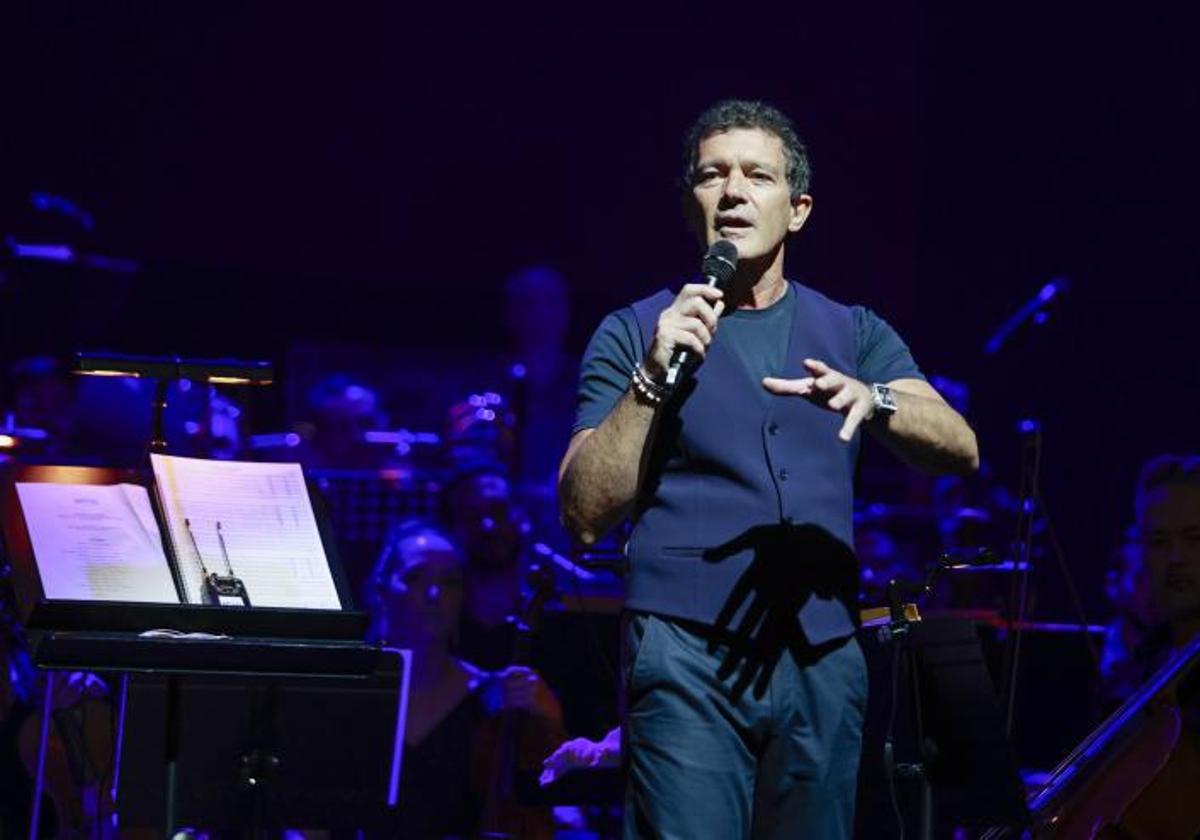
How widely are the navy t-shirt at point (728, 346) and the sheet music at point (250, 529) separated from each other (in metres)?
0.86

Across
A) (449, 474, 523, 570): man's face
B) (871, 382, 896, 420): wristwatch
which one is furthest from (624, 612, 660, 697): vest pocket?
(449, 474, 523, 570): man's face

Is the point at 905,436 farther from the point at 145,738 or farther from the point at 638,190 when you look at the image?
the point at 638,190

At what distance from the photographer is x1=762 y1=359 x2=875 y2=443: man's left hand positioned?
8.20ft

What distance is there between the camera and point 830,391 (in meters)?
2.53

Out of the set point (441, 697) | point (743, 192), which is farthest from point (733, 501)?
point (441, 697)

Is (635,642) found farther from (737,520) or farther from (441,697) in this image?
(441,697)


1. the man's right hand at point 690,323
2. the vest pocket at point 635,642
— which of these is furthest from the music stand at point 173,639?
the man's right hand at point 690,323

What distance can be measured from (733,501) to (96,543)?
1.37 meters

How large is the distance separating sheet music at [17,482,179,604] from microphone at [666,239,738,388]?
1.27 metres

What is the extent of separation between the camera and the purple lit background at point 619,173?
836 cm

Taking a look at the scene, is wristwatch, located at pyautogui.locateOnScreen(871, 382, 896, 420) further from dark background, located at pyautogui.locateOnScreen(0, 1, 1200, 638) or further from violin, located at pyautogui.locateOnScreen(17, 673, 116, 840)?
dark background, located at pyautogui.locateOnScreen(0, 1, 1200, 638)

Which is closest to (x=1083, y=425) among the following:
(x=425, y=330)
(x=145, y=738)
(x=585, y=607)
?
(x=425, y=330)

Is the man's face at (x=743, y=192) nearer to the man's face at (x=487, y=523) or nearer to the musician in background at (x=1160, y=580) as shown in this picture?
the musician in background at (x=1160, y=580)

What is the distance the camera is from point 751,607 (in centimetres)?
265
